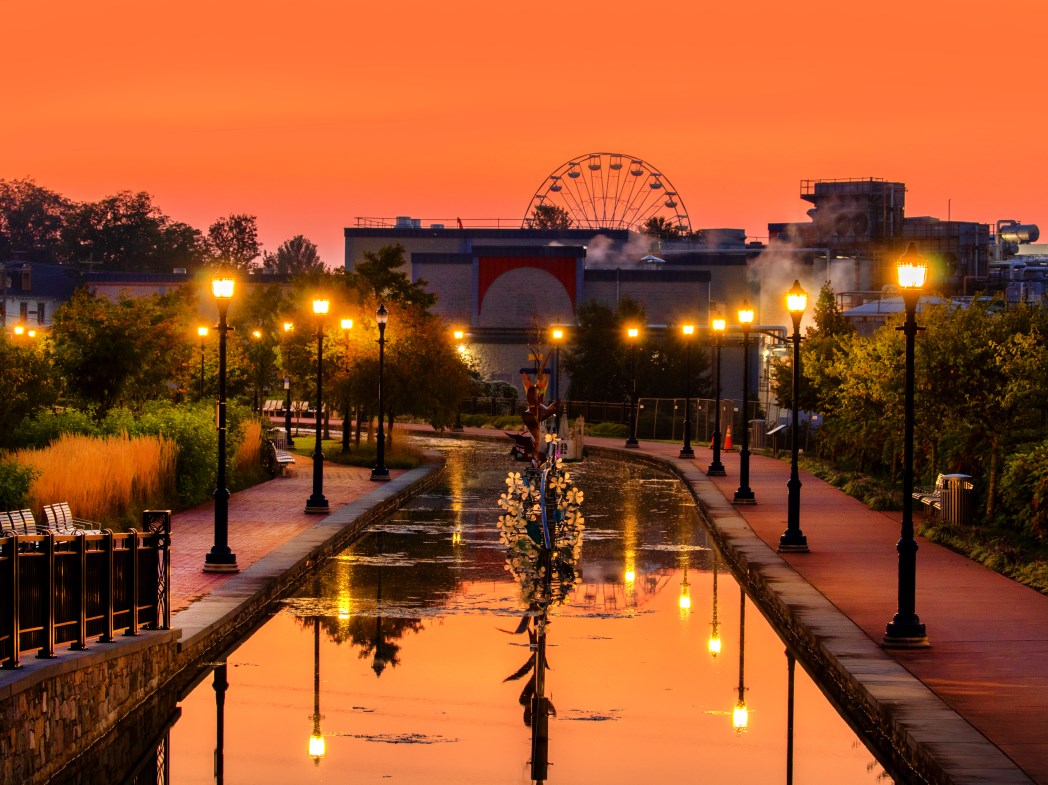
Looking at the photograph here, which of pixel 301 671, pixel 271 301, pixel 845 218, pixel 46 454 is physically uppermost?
pixel 845 218

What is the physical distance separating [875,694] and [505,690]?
11.1 feet

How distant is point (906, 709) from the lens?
13094 mm

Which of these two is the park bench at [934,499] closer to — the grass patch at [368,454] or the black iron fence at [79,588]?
the black iron fence at [79,588]

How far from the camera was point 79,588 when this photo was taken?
44.1 ft

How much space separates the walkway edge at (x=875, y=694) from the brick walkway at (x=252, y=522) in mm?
7026

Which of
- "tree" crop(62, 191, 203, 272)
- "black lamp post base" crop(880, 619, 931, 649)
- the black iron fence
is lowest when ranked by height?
"black lamp post base" crop(880, 619, 931, 649)

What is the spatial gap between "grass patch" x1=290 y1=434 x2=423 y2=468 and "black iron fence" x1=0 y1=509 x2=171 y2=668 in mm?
28262

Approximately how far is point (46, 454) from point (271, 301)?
64.7 meters

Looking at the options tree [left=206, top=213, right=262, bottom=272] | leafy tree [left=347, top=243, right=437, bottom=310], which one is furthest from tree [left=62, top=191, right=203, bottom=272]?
leafy tree [left=347, top=243, right=437, bottom=310]

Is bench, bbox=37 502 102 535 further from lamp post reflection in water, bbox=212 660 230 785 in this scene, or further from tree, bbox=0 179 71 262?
tree, bbox=0 179 71 262

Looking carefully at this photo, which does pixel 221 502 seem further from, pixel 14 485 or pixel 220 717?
pixel 220 717

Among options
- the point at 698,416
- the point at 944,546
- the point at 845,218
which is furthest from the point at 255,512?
the point at 845,218

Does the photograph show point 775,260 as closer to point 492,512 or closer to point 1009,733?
point 492,512

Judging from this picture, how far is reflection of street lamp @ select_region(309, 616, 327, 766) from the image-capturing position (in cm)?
1250
